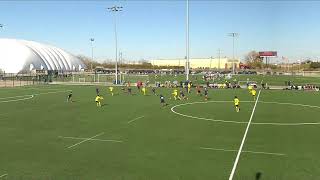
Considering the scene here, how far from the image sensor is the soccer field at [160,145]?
50.9 feet

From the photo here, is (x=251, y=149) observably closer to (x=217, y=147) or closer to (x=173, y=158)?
(x=217, y=147)

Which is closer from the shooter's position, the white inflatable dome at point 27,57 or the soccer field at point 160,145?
the soccer field at point 160,145

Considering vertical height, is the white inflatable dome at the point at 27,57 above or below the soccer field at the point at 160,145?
above

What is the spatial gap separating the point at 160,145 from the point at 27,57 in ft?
410

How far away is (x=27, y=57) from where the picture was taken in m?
135

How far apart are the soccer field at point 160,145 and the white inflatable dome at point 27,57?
103 metres

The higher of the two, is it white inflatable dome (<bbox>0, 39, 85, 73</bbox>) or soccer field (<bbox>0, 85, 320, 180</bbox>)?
white inflatable dome (<bbox>0, 39, 85, 73</bbox>)

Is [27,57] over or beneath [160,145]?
over

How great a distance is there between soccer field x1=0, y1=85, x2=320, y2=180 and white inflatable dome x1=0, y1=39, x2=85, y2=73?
102889 mm

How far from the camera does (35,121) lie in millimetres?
29266

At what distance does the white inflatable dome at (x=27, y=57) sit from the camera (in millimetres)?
129625

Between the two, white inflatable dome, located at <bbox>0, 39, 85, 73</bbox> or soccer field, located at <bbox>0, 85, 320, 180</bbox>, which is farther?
white inflatable dome, located at <bbox>0, 39, 85, 73</bbox>

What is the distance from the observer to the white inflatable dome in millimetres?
129625

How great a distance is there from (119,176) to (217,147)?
6.75m
